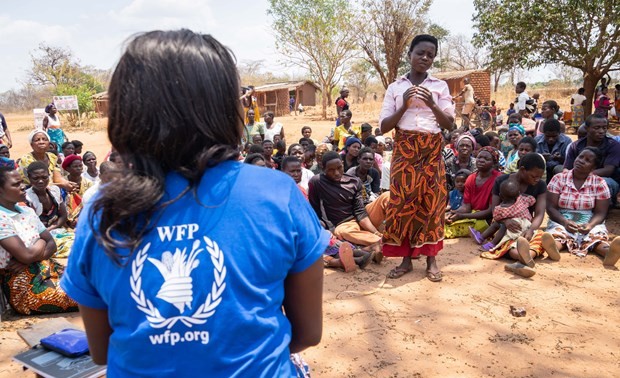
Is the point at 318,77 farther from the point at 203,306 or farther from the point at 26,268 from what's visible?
the point at 203,306

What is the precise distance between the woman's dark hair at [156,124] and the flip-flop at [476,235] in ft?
14.5

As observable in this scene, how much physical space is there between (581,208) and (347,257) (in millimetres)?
2385

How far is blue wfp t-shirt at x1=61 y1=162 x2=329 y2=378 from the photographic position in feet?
2.92

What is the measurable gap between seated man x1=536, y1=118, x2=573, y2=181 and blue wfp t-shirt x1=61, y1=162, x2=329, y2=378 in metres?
5.61

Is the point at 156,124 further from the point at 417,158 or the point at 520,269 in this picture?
the point at 520,269

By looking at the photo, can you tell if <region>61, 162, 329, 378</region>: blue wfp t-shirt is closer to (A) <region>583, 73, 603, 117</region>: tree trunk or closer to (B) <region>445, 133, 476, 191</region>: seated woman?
(B) <region>445, 133, 476, 191</region>: seated woman

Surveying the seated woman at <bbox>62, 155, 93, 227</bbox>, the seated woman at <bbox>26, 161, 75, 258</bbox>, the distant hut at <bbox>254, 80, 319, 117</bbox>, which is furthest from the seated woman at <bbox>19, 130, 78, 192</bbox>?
the distant hut at <bbox>254, 80, 319, 117</bbox>

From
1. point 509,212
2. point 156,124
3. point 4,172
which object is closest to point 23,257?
point 4,172

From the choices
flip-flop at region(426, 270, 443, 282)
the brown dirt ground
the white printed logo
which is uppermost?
the white printed logo

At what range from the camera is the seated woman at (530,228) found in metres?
3.98

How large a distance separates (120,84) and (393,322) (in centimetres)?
275

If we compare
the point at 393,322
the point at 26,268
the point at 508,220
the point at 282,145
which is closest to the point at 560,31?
the point at 282,145

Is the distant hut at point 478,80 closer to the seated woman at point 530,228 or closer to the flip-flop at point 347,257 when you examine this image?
the seated woman at point 530,228

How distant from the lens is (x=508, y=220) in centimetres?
450
